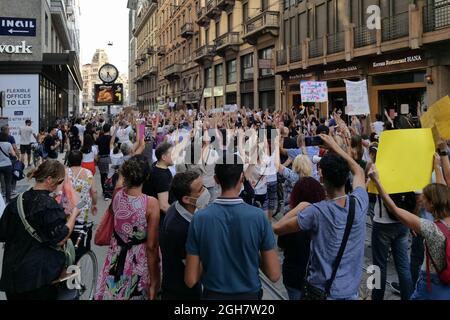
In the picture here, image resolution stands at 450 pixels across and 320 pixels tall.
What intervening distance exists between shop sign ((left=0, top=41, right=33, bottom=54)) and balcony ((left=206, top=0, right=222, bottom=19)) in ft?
71.9

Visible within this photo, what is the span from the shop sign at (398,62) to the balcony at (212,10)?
20885mm

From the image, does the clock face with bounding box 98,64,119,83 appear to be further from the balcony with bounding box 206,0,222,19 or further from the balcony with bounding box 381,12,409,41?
the balcony with bounding box 206,0,222,19

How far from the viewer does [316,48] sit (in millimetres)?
24688

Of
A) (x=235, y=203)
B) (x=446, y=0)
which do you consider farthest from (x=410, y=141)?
(x=446, y=0)

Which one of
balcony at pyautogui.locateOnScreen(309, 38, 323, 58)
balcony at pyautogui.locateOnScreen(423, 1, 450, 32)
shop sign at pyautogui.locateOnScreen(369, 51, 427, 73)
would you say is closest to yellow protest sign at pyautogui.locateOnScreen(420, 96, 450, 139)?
balcony at pyautogui.locateOnScreen(423, 1, 450, 32)

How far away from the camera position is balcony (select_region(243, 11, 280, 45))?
95.2 feet

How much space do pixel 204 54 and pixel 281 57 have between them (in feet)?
46.0

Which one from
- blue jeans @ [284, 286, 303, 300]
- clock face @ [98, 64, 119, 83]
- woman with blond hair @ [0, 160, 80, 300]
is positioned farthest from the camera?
clock face @ [98, 64, 119, 83]

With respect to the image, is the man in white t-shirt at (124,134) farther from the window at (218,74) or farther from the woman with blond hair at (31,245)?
the window at (218,74)

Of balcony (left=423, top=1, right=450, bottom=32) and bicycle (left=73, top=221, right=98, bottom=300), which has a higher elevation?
balcony (left=423, top=1, right=450, bottom=32)

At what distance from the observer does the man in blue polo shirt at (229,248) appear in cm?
270

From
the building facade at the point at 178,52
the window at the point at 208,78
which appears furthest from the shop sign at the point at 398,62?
the window at the point at 208,78

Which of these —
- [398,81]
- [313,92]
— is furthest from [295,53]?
[313,92]
